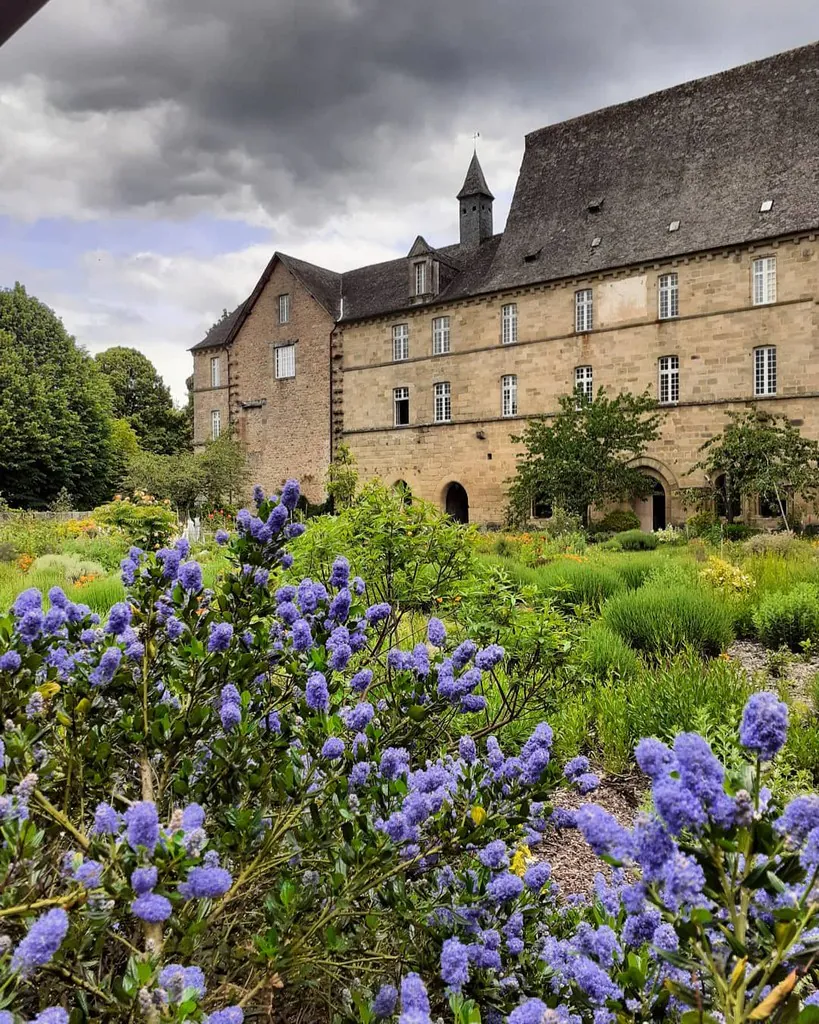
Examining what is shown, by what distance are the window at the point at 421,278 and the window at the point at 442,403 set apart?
3.82 m

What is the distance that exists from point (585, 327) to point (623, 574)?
16780mm

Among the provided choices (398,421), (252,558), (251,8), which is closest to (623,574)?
(252,558)

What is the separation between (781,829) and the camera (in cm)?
112

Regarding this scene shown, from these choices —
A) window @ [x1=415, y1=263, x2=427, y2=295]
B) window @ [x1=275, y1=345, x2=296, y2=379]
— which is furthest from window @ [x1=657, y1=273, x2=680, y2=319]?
window @ [x1=275, y1=345, x2=296, y2=379]

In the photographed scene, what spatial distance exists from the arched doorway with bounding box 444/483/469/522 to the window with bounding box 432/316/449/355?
5.19 meters

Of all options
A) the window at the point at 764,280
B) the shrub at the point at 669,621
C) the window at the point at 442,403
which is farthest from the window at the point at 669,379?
the shrub at the point at 669,621

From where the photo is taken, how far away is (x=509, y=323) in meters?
27.7

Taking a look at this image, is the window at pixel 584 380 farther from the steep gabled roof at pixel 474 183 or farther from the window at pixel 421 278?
the steep gabled roof at pixel 474 183

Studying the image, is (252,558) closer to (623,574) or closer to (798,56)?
(623,574)

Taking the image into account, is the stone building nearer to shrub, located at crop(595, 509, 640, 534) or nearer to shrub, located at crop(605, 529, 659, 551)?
shrub, located at crop(595, 509, 640, 534)

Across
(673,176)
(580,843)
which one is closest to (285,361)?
→ (673,176)

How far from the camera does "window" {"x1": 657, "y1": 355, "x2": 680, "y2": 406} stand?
24141mm

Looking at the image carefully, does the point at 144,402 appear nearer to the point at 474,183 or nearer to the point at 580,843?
the point at 474,183

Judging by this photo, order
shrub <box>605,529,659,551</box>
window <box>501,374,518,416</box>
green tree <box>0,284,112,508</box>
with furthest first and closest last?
1. green tree <box>0,284,112,508</box>
2. window <box>501,374,518,416</box>
3. shrub <box>605,529,659,551</box>
